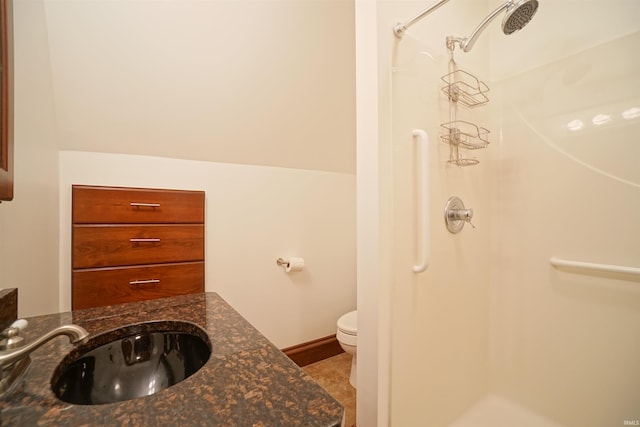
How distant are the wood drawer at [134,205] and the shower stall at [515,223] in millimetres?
1272

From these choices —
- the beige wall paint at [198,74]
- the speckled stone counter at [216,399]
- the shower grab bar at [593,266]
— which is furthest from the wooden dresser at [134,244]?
the shower grab bar at [593,266]

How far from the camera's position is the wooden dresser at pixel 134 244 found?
148 cm

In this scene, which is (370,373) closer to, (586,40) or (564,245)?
(564,245)

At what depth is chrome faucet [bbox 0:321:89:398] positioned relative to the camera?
481 mm

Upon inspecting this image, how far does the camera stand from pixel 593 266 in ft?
4.43

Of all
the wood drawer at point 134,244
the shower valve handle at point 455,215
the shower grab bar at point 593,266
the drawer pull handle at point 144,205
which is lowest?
the shower grab bar at point 593,266

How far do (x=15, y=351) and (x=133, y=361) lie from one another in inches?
13.2

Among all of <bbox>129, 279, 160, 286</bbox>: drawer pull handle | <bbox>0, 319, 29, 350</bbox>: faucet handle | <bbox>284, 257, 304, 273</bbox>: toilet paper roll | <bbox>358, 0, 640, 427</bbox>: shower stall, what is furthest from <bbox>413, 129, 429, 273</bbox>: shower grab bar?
<bbox>129, 279, 160, 286</bbox>: drawer pull handle

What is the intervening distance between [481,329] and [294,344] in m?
1.40

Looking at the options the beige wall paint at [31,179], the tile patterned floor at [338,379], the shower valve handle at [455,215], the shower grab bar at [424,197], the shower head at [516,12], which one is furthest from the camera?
the tile patterned floor at [338,379]

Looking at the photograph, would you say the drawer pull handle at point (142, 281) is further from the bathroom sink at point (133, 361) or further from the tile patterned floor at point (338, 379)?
the tile patterned floor at point (338, 379)

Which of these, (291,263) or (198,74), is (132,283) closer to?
(291,263)

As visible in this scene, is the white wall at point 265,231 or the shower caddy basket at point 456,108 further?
the white wall at point 265,231

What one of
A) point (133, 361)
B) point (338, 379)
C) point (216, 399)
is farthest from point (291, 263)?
point (216, 399)
